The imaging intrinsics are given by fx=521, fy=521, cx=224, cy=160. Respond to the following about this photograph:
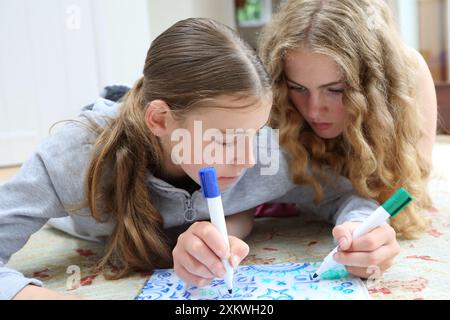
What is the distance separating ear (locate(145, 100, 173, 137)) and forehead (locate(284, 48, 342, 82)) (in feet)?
0.77

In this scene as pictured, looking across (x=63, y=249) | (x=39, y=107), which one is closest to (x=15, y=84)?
(x=39, y=107)

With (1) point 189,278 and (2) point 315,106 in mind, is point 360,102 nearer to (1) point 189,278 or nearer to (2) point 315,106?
(2) point 315,106

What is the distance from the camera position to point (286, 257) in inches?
30.1

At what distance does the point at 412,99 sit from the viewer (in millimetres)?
846

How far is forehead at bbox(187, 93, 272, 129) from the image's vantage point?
0.64 metres

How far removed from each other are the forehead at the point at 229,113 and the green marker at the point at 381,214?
0.60 ft

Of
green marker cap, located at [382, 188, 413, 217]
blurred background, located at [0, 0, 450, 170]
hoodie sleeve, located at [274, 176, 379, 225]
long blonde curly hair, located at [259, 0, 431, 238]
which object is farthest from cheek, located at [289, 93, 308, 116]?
blurred background, located at [0, 0, 450, 170]

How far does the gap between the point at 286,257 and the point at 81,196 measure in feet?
1.01

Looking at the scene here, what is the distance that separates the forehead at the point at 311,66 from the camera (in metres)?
0.78

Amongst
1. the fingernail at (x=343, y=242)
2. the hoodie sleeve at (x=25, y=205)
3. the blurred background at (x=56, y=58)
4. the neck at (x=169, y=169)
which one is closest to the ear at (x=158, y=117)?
the neck at (x=169, y=169)

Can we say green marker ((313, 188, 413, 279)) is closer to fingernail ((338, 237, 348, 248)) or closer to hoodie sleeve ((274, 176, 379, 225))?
fingernail ((338, 237, 348, 248))

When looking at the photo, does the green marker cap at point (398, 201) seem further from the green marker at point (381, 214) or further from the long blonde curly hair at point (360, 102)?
the long blonde curly hair at point (360, 102)
